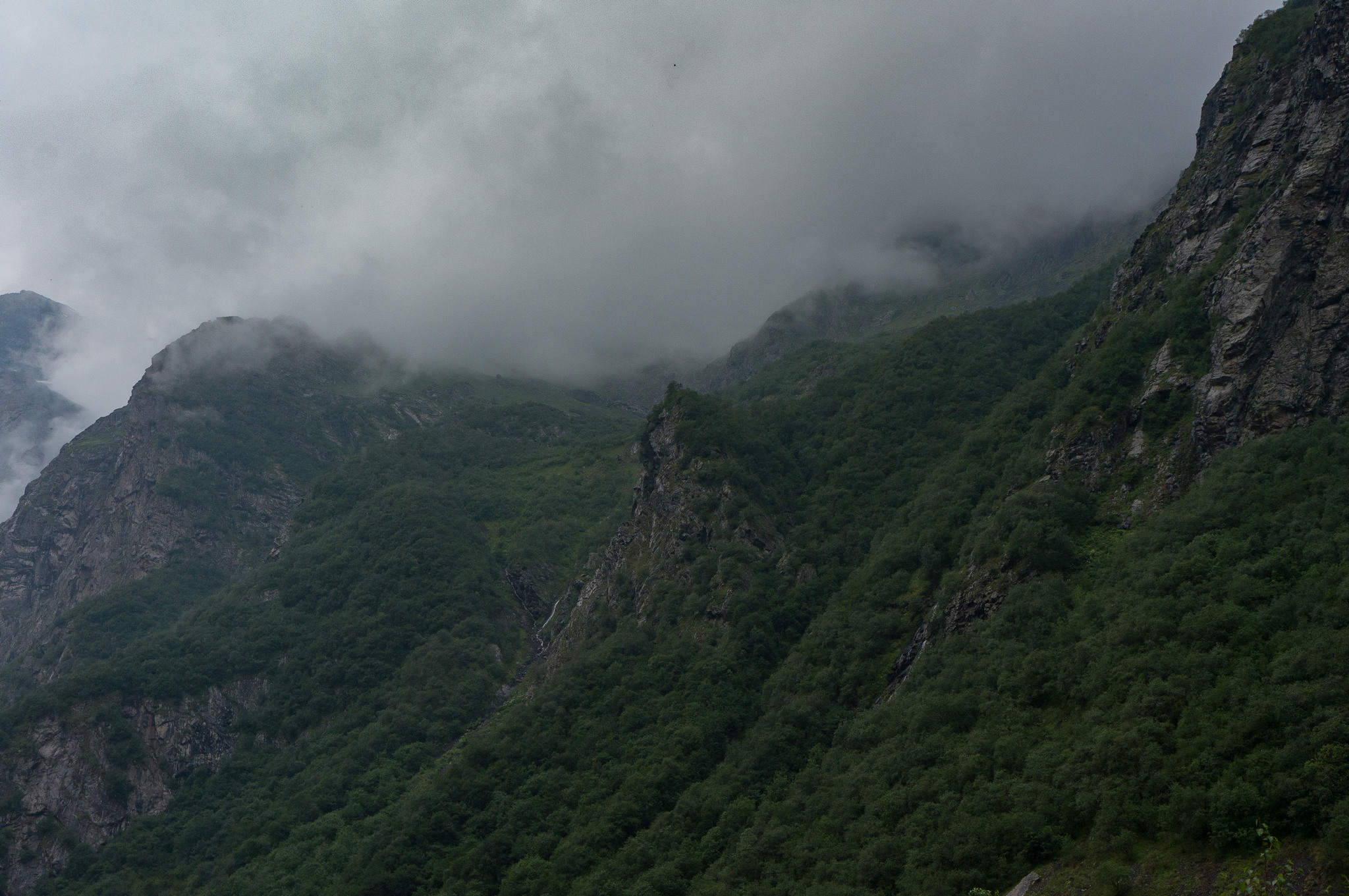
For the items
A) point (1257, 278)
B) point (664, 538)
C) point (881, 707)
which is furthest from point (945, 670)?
point (664, 538)

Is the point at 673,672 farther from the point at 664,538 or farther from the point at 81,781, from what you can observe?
the point at 81,781

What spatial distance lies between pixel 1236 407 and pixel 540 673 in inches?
5570

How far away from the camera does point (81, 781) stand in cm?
18688

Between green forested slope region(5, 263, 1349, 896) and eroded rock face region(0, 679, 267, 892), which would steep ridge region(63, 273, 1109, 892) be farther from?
eroded rock face region(0, 679, 267, 892)

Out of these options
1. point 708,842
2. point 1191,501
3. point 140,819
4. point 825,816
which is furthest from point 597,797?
point 140,819

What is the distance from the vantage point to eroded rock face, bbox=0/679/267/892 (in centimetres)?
17725

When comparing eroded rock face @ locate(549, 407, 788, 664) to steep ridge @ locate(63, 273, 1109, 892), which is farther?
eroded rock face @ locate(549, 407, 788, 664)

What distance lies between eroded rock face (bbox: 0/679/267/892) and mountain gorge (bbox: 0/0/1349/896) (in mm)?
675

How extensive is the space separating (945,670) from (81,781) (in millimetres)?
195497

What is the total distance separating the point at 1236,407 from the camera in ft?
302

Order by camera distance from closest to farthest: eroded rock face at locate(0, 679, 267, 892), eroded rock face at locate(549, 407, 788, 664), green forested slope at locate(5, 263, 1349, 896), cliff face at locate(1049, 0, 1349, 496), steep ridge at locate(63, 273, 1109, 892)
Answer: green forested slope at locate(5, 263, 1349, 896) → cliff face at locate(1049, 0, 1349, 496) → steep ridge at locate(63, 273, 1109, 892) → eroded rock face at locate(549, 407, 788, 664) → eroded rock face at locate(0, 679, 267, 892)

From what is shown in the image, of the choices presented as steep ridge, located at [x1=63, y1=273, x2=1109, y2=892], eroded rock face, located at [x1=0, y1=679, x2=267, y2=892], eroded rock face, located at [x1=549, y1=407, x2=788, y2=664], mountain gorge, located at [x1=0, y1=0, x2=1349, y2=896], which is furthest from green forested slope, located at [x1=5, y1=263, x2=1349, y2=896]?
eroded rock face, located at [x1=0, y1=679, x2=267, y2=892]

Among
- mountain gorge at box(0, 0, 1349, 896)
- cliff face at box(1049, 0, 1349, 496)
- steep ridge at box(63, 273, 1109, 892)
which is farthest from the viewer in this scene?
steep ridge at box(63, 273, 1109, 892)

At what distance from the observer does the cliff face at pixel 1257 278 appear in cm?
9038
